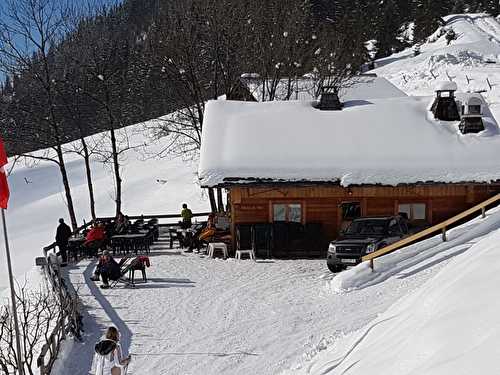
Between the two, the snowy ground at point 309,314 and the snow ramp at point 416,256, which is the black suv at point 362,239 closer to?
the snowy ground at point 309,314

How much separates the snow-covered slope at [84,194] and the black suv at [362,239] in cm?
1974

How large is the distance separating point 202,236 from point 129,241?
2687mm

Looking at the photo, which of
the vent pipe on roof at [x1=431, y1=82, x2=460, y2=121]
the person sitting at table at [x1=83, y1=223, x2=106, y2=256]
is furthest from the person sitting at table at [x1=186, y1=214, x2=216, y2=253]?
the vent pipe on roof at [x1=431, y1=82, x2=460, y2=121]

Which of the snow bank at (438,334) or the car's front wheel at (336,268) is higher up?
the snow bank at (438,334)

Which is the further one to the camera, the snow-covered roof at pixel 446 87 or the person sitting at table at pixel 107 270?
the snow-covered roof at pixel 446 87

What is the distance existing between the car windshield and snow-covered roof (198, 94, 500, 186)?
192cm

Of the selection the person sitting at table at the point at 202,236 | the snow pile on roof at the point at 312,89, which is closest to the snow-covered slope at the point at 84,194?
the snow pile on roof at the point at 312,89

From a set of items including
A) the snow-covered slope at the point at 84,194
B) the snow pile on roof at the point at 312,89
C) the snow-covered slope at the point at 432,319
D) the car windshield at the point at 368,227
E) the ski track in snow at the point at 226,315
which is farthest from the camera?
the snow-covered slope at the point at 84,194

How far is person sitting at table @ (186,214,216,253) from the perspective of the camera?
20.7 m

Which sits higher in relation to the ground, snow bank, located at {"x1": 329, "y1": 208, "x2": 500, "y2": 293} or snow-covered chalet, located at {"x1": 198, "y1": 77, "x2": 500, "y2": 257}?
snow-covered chalet, located at {"x1": 198, "y1": 77, "x2": 500, "y2": 257}

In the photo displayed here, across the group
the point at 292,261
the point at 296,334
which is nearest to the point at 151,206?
the point at 292,261

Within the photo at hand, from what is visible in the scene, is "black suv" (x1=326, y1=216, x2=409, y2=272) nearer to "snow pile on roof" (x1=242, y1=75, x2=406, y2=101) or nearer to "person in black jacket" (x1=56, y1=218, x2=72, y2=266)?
"person in black jacket" (x1=56, y1=218, x2=72, y2=266)

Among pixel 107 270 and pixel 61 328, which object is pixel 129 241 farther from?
pixel 61 328

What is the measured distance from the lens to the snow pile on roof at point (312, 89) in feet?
107
